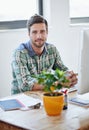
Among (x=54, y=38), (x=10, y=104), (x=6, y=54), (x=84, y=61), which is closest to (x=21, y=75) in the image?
(x=10, y=104)

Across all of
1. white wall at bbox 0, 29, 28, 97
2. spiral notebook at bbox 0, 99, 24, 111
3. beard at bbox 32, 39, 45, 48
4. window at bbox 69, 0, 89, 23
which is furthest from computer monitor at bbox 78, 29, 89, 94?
window at bbox 69, 0, 89, 23

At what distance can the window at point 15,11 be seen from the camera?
3598mm

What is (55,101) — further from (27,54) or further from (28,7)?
(28,7)

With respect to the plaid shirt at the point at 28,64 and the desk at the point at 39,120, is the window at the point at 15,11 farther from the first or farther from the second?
the desk at the point at 39,120

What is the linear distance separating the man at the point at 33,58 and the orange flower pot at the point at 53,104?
64cm

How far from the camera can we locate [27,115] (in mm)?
1862

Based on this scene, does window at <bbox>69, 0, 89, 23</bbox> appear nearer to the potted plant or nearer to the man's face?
the man's face

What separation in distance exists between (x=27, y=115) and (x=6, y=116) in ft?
0.41

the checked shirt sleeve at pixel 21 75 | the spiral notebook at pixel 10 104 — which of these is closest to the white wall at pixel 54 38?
the checked shirt sleeve at pixel 21 75

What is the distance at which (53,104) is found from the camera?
6.06ft

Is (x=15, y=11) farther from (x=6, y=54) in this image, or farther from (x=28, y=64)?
(x=28, y=64)

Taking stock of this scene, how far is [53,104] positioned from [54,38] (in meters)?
2.24

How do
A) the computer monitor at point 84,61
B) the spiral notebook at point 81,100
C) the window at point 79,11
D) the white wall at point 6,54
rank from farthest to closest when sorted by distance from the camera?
the window at point 79,11
the white wall at point 6,54
the spiral notebook at point 81,100
the computer monitor at point 84,61

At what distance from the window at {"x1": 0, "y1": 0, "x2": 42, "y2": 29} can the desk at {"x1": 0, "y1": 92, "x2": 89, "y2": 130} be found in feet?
6.06
